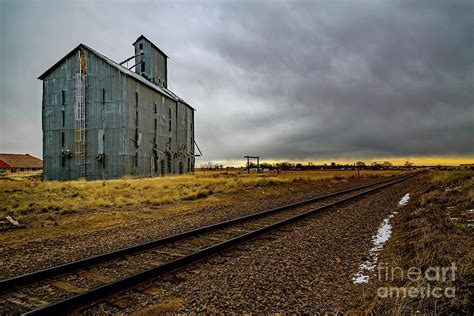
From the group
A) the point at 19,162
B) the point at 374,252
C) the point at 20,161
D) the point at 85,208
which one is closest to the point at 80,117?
the point at 85,208

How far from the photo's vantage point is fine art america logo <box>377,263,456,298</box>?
4.02 m

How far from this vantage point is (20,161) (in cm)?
8006

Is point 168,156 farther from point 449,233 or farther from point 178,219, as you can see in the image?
point 449,233

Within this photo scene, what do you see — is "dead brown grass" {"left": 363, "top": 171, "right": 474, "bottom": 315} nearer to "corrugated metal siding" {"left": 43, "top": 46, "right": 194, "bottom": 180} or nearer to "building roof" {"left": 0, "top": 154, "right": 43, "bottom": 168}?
"corrugated metal siding" {"left": 43, "top": 46, "right": 194, "bottom": 180}

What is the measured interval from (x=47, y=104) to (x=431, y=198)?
34237 millimetres

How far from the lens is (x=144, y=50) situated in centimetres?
3900

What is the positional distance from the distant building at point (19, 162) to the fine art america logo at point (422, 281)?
3575 inches

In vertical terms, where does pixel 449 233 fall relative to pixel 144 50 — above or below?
below

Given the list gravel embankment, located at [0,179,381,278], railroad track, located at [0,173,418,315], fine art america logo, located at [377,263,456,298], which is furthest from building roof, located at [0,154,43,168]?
fine art america logo, located at [377,263,456,298]

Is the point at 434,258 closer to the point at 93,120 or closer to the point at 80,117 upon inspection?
the point at 93,120

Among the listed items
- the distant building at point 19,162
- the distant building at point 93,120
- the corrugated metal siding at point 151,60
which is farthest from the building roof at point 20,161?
the distant building at point 93,120

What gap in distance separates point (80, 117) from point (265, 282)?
29.7m

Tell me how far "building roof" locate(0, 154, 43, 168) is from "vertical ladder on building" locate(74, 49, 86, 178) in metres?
62.7

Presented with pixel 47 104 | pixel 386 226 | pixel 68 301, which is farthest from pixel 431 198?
pixel 47 104
